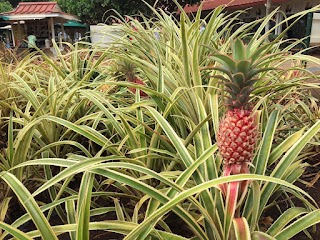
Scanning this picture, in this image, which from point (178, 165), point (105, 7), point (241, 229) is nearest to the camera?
point (241, 229)

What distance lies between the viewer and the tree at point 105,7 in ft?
42.2

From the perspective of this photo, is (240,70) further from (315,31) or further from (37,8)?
(37,8)

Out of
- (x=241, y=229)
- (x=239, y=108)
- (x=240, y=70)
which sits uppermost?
(x=240, y=70)

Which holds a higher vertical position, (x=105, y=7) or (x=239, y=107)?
(x=105, y=7)

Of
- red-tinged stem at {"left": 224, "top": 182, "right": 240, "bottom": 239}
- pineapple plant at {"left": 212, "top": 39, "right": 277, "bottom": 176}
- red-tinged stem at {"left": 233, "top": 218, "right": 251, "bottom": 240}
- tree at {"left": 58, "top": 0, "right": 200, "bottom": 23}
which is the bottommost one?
red-tinged stem at {"left": 233, "top": 218, "right": 251, "bottom": 240}

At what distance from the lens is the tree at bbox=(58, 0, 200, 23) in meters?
12.9

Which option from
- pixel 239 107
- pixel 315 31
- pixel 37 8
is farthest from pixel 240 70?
pixel 37 8

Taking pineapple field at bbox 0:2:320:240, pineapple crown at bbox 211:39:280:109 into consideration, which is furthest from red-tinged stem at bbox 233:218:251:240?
pineapple crown at bbox 211:39:280:109

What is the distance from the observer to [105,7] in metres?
13.3

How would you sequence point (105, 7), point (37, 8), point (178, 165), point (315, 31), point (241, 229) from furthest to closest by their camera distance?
point (37, 8) → point (105, 7) → point (315, 31) → point (178, 165) → point (241, 229)

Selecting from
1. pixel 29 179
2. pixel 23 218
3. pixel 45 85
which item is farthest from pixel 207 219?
pixel 45 85

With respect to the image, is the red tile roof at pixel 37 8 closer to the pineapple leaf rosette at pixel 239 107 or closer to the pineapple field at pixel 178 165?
the pineapple field at pixel 178 165

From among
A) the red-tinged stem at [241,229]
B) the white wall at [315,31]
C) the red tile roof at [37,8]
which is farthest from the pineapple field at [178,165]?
the red tile roof at [37,8]

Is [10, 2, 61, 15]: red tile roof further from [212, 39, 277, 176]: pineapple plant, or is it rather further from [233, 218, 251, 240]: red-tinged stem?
[233, 218, 251, 240]: red-tinged stem
